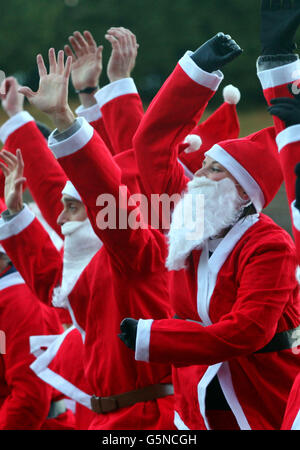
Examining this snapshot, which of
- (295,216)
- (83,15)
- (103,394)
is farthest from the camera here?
(83,15)

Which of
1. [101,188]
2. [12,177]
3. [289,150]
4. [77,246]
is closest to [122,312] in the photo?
[77,246]

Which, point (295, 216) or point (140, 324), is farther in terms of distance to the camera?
point (140, 324)

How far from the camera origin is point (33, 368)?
3027 millimetres

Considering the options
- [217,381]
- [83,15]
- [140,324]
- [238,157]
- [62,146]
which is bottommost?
[83,15]

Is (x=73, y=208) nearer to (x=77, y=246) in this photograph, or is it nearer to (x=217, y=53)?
(x=77, y=246)

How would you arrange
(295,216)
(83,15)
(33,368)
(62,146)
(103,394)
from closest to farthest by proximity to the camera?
(295,216)
(62,146)
(103,394)
(33,368)
(83,15)

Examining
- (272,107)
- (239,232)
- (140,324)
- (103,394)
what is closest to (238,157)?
(239,232)

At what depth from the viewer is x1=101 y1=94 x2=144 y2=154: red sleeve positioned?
3.08 meters

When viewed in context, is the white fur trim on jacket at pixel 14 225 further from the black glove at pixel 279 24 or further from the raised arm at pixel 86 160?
the black glove at pixel 279 24

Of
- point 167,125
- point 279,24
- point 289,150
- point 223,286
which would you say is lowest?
point 223,286

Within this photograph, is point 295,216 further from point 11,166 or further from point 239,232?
point 11,166

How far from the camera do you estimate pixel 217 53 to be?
7.45ft

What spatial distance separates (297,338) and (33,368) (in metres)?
1.20

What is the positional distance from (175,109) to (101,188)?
1.20 ft
